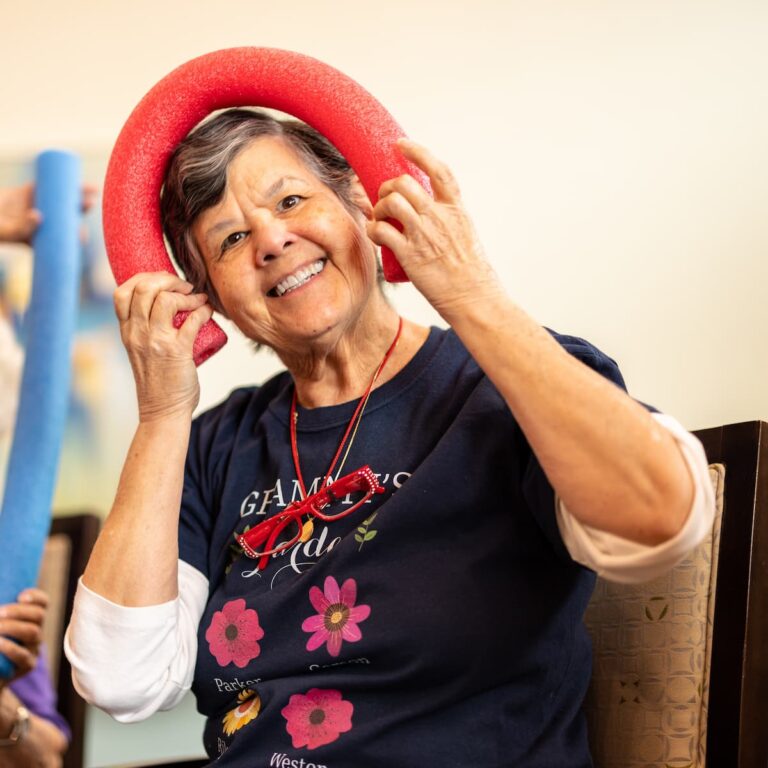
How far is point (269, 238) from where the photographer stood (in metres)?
1.18

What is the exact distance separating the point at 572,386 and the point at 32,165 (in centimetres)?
154

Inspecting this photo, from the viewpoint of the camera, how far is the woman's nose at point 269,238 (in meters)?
1.18

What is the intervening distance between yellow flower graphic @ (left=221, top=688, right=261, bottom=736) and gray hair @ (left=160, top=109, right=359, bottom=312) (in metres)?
0.50

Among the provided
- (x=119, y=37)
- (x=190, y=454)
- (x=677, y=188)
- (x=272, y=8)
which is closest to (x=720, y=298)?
(x=677, y=188)

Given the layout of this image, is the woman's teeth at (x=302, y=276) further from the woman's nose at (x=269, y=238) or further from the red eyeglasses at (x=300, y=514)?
A: the red eyeglasses at (x=300, y=514)

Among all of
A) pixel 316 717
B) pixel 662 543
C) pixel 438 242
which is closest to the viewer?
pixel 662 543

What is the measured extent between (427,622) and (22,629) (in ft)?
2.26

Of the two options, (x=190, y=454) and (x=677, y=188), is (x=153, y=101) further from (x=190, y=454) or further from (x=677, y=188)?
(x=677, y=188)

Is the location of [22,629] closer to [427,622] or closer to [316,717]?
[316,717]

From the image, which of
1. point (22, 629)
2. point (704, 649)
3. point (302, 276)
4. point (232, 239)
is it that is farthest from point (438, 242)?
point (22, 629)

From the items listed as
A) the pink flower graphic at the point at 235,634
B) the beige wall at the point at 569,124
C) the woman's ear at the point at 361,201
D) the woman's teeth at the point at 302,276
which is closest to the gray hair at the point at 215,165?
the woman's ear at the point at 361,201

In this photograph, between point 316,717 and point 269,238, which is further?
point 269,238

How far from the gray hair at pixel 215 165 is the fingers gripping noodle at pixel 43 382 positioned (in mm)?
483

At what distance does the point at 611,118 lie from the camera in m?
1.71
